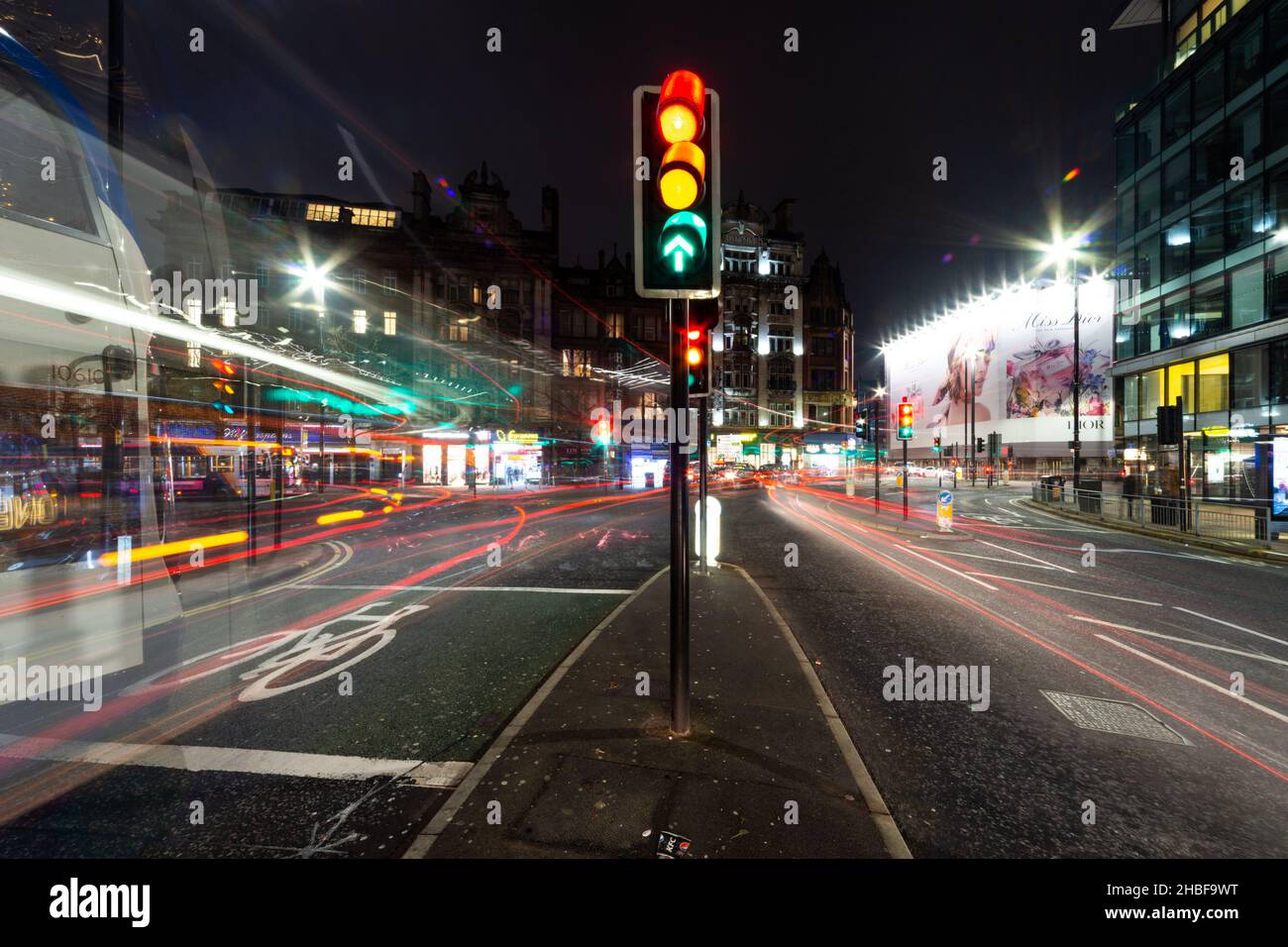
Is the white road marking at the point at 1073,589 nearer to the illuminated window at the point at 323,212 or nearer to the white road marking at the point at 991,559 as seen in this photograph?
the white road marking at the point at 991,559

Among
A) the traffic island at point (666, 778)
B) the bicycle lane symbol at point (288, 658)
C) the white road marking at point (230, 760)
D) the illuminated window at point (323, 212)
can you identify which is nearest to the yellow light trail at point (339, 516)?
the bicycle lane symbol at point (288, 658)

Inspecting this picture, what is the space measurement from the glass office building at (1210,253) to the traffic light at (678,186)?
74.8ft

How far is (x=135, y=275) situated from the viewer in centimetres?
511

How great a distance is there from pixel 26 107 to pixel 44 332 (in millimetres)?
1909

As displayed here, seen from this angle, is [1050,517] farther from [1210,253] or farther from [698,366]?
[698,366]

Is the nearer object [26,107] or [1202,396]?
[26,107]

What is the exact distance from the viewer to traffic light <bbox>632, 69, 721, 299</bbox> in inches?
124

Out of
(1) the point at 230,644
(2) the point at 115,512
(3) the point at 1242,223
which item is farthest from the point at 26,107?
(3) the point at 1242,223

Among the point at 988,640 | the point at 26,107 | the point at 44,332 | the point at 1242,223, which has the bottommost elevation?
the point at 988,640

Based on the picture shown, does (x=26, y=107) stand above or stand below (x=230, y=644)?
above

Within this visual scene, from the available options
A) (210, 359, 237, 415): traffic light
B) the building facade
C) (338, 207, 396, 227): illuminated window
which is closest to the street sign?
(210, 359, 237, 415): traffic light

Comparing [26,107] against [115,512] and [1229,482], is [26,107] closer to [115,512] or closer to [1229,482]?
[115,512]

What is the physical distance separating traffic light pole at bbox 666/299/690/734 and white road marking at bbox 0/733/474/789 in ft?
5.30

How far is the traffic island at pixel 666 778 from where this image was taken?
9.15ft
